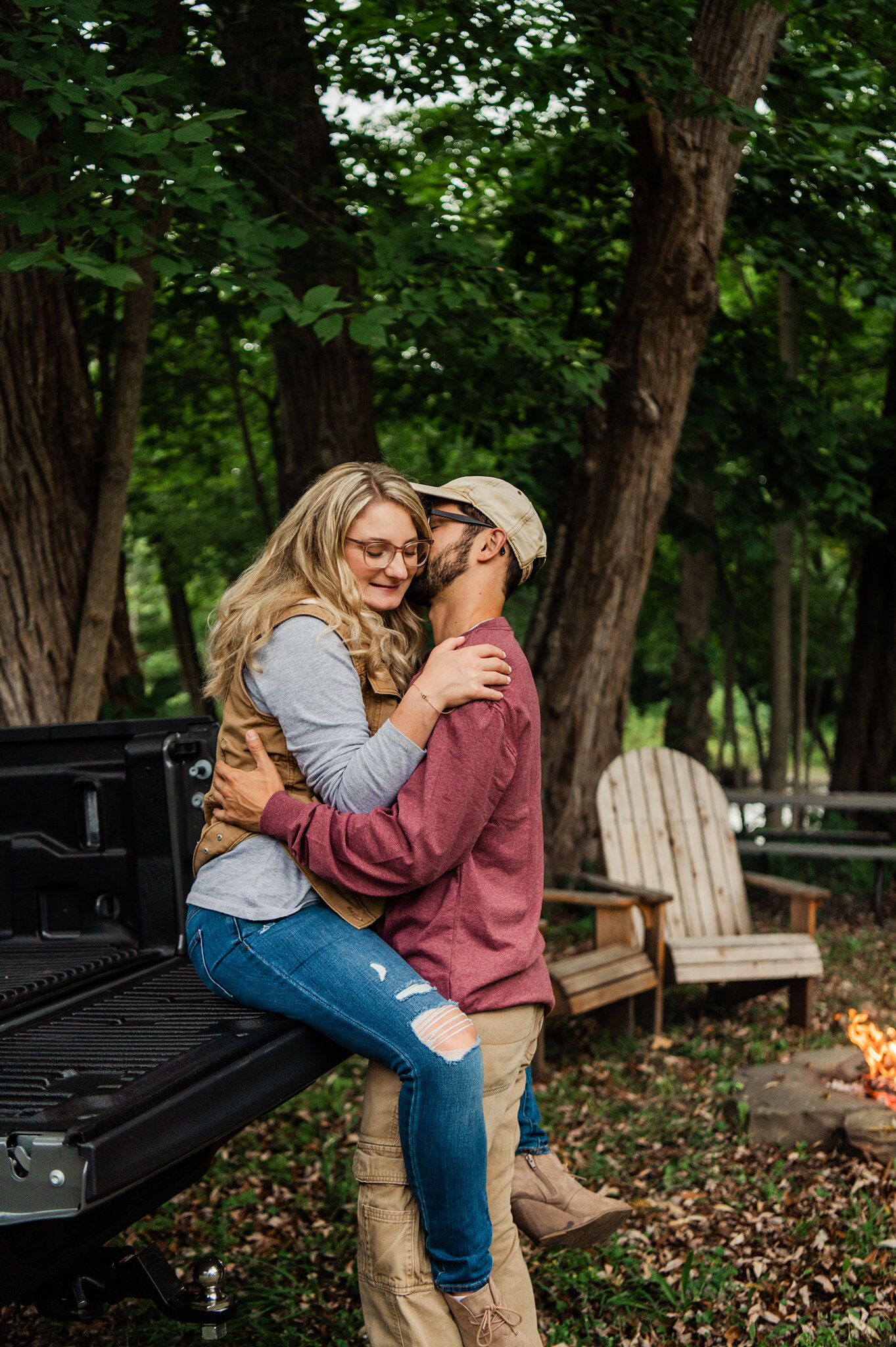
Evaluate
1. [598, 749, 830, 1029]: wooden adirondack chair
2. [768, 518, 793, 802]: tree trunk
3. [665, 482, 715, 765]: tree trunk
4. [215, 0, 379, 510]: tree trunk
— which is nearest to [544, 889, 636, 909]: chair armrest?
[598, 749, 830, 1029]: wooden adirondack chair

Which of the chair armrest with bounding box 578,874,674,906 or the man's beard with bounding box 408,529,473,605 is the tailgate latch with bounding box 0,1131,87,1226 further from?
the chair armrest with bounding box 578,874,674,906

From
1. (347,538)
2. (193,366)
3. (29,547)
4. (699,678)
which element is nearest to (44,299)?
(29,547)

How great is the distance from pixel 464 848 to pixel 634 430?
5.25 meters

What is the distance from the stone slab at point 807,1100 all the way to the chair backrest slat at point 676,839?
4.46 ft

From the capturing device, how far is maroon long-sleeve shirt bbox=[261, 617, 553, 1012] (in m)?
→ 2.32

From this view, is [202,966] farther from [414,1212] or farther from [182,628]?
[182,628]

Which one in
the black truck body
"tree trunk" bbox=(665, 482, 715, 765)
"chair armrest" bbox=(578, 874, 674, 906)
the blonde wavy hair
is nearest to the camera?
the black truck body

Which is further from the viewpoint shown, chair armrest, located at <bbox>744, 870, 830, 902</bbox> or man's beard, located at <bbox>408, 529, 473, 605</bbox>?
chair armrest, located at <bbox>744, 870, 830, 902</bbox>

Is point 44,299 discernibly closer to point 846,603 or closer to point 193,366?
point 193,366

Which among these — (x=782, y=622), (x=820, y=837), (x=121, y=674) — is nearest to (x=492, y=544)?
(x=121, y=674)

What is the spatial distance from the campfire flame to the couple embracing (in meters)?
2.11

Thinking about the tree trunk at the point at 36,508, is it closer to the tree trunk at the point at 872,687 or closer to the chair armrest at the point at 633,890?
the chair armrest at the point at 633,890

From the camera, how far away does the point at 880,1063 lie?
4492 mm

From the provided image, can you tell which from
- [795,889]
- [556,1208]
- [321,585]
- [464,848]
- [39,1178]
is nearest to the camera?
[39,1178]
